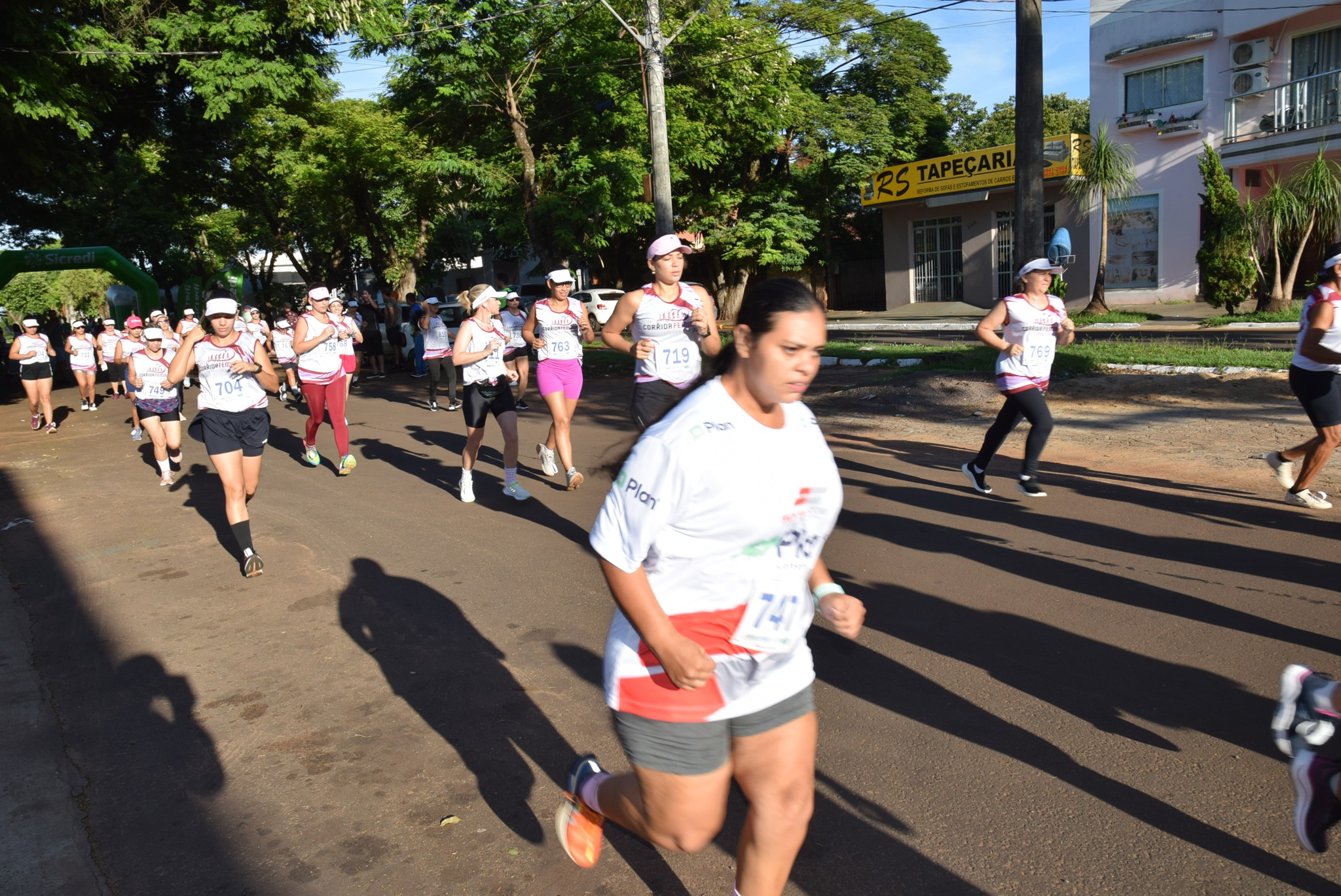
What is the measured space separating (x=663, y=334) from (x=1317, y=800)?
4.97 meters

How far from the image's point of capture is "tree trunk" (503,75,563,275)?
25469mm

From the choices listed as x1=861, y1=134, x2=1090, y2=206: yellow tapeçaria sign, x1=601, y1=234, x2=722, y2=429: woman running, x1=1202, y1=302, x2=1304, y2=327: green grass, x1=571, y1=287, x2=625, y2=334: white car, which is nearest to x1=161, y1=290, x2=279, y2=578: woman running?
x1=601, y1=234, x2=722, y2=429: woman running

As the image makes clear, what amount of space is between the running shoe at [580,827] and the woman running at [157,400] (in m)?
9.11

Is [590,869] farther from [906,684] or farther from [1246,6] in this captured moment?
[1246,6]

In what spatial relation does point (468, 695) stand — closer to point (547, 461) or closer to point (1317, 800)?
point (1317, 800)

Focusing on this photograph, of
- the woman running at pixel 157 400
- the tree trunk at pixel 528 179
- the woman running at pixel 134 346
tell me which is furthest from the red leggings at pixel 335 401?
the tree trunk at pixel 528 179

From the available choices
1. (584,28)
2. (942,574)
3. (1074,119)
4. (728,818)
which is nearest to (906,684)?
(728,818)

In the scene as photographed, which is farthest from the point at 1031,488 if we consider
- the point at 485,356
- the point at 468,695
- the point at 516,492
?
the point at 468,695

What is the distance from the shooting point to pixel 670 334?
22.7 ft

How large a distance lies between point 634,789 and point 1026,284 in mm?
6090

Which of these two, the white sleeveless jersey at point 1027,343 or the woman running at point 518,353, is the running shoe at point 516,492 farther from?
the white sleeveless jersey at point 1027,343

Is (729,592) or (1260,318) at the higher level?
(729,592)

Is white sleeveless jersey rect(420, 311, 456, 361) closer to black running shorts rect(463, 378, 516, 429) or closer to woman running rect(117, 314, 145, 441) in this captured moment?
woman running rect(117, 314, 145, 441)

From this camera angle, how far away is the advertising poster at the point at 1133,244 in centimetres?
2739
